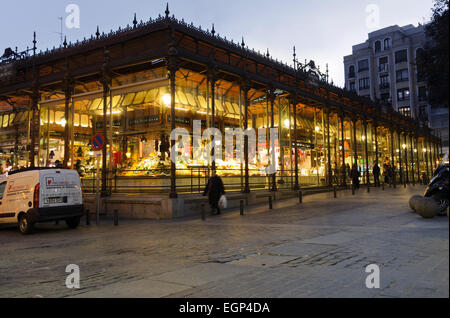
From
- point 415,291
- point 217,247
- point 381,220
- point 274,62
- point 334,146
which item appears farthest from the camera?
point 334,146

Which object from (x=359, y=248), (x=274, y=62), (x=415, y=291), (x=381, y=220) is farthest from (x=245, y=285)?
(x=274, y=62)

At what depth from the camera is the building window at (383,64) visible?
80812mm

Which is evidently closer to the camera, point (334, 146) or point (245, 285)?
point (245, 285)

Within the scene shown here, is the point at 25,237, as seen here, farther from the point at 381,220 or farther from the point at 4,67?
the point at 4,67

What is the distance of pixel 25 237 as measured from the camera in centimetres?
1247

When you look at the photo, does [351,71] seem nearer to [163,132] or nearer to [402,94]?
[402,94]

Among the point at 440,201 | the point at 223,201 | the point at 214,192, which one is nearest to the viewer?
the point at 440,201

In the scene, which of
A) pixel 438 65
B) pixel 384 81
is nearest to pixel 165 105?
pixel 438 65

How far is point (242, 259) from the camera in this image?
718 cm

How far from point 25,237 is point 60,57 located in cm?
1250

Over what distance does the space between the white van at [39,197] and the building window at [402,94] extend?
253ft

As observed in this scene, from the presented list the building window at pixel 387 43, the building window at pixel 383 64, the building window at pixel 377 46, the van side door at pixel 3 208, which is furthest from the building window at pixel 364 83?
the van side door at pixel 3 208

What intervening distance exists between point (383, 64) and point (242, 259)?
84554mm

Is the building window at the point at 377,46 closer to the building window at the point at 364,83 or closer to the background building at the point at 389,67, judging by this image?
the background building at the point at 389,67
